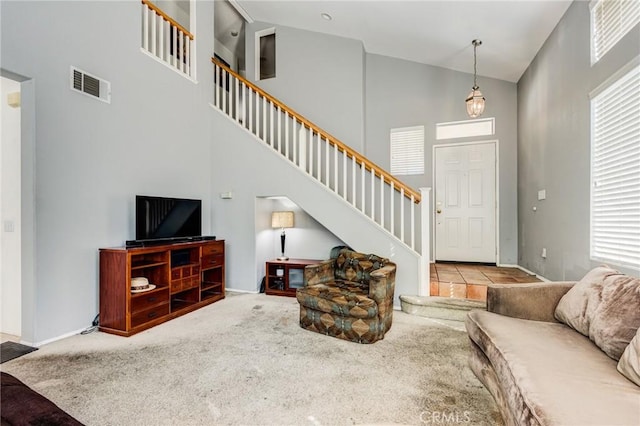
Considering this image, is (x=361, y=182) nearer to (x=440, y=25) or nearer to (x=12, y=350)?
(x=440, y=25)

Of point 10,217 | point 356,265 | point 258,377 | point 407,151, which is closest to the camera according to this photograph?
point 258,377

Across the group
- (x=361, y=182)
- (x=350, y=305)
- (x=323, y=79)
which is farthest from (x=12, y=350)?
(x=323, y=79)

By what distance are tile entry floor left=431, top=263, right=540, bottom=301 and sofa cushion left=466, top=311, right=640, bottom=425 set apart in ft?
5.27

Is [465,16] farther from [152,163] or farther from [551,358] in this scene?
[152,163]

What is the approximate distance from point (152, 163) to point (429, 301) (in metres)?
3.73

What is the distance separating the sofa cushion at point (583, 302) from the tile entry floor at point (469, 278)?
153 centimetres

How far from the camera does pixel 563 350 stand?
1.56 metres

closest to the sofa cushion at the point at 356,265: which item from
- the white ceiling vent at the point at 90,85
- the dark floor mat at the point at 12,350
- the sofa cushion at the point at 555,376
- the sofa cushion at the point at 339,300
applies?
the sofa cushion at the point at 339,300

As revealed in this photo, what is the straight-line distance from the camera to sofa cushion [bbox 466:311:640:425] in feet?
3.56

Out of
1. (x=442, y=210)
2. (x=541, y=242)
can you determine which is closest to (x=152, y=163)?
(x=442, y=210)

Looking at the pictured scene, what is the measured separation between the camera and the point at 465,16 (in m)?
3.66

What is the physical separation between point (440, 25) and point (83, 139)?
4.48m

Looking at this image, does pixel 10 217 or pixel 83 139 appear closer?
pixel 10 217

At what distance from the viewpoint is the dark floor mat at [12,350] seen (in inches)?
93.7
